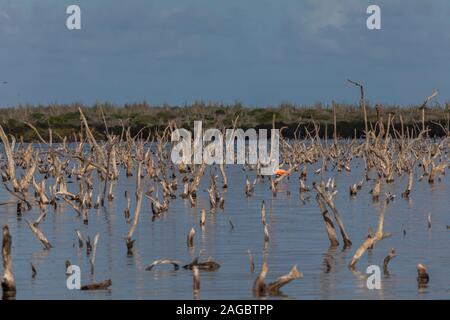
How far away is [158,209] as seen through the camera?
66.1 ft

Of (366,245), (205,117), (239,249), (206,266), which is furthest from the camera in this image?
(205,117)

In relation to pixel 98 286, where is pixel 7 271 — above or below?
above

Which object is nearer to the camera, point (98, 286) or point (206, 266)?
point (98, 286)

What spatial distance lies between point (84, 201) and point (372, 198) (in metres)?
6.97

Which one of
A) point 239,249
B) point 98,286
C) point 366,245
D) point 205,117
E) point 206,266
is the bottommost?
point 98,286

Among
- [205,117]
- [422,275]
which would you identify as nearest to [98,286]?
[422,275]

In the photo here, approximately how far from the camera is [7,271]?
1157cm

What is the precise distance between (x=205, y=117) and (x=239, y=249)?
5533 cm

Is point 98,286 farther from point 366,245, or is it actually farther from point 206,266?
point 366,245

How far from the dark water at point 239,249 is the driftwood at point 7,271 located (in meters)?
0.12

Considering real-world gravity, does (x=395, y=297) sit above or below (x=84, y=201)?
below

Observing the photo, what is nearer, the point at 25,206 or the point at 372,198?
the point at 25,206
